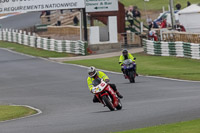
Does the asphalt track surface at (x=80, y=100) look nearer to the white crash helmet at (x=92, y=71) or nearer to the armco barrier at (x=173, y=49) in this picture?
the white crash helmet at (x=92, y=71)

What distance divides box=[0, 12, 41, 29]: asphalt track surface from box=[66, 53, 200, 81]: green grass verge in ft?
89.8

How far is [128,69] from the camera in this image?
87.9ft

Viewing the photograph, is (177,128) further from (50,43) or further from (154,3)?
(154,3)

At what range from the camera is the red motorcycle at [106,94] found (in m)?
17.3

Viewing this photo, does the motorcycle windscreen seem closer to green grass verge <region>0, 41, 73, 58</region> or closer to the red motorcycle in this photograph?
the red motorcycle

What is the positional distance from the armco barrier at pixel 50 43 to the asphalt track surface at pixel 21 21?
8783mm

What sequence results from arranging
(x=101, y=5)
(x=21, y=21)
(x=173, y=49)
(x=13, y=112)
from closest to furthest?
(x=13, y=112) → (x=173, y=49) → (x=101, y=5) → (x=21, y=21)

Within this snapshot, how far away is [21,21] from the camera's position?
73.2 m

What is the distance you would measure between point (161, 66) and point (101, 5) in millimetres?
15118

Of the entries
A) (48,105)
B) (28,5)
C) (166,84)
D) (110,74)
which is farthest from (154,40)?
(48,105)

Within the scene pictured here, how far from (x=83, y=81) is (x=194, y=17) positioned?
80.9 feet

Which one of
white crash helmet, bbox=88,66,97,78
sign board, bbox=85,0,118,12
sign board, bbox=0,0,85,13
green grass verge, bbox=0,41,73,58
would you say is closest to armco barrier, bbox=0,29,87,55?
green grass verge, bbox=0,41,73,58

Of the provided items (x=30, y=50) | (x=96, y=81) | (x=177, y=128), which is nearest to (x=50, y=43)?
(x=30, y=50)

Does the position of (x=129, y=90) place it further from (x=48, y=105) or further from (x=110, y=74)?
(x=110, y=74)
